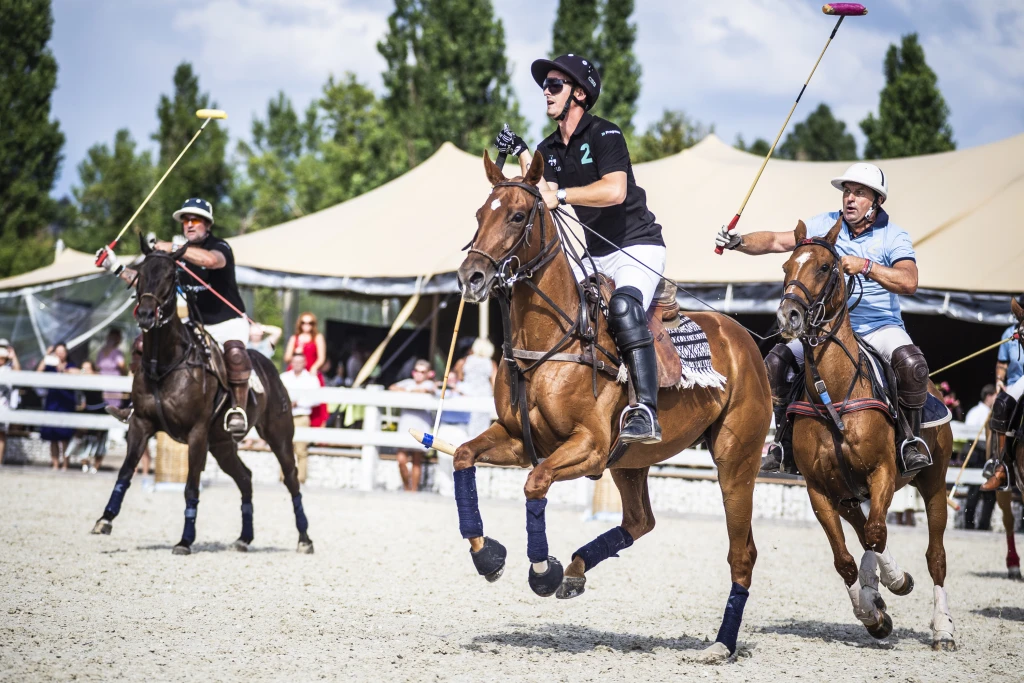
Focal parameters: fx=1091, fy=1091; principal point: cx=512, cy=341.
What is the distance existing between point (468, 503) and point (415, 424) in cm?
1063

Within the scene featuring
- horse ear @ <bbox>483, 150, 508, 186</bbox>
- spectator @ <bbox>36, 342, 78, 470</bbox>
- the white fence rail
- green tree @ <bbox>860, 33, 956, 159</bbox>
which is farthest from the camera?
green tree @ <bbox>860, 33, 956, 159</bbox>

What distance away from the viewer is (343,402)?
1662cm

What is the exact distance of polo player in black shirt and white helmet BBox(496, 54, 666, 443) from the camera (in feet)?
20.1

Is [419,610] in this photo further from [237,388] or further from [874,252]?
[874,252]

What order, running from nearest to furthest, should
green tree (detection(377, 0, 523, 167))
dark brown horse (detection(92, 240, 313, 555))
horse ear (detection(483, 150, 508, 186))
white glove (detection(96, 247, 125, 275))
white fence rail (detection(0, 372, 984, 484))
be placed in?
horse ear (detection(483, 150, 508, 186))
dark brown horse (detection(92, 240, 313, 555))
white glove (detection(96, 247, 125, 275))
white fence rail (detection(0, 372, 984, 484))
green tree (detection(377, 0, 523, 167))

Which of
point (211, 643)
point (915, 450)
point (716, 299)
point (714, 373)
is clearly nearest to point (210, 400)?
point (211, 643)

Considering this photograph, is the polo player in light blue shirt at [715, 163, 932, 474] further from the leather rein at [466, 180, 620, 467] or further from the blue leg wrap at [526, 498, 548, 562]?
the blue leg wrap at [526, 498, 548, 562]

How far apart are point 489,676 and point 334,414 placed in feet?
46.5

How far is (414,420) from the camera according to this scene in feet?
55.0

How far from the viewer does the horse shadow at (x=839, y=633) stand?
285 inches

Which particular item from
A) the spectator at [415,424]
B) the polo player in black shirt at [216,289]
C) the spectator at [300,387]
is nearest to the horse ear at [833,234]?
the polo player in black shirt at [216,289]

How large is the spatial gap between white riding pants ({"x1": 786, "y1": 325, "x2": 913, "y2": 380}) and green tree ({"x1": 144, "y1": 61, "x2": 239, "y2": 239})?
39.7 m

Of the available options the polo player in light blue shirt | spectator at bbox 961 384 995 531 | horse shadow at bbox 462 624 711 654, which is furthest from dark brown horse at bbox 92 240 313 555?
spectator at bbox 961 384 995 531

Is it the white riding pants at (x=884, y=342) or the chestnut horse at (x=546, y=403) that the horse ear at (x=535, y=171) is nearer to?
the chestnut horse at (x=546, y=403)
